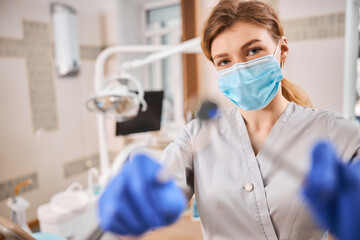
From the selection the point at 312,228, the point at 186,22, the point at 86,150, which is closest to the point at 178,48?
the point at 312,228

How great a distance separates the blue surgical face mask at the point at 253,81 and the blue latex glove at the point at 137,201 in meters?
0.42

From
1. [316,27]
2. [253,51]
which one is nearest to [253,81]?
[253,51]

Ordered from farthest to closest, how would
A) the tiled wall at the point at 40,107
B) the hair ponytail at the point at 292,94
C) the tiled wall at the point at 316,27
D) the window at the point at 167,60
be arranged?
1. the window at the point at 167,60
2. the tiled wall at the point at 40,107
3. the tiled wall at the point at 316,27
4. the hair ponytail at the point at 292,94

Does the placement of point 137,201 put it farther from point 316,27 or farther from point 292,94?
point 316,27

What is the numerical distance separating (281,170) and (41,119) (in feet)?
8.91

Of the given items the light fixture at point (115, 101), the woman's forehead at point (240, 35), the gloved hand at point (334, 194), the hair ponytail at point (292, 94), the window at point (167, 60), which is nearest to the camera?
the gloved hand at point (334, 194)

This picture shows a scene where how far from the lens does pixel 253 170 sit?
664 millimetres

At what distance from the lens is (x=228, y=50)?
62 centimetres

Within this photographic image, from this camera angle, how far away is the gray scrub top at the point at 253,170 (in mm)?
613

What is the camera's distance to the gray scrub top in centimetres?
61

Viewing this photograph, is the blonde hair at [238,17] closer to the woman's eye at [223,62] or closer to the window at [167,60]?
the woman's eye at [223,62]

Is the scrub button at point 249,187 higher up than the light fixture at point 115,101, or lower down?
lower down

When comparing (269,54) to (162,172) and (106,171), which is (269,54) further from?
(106,171)

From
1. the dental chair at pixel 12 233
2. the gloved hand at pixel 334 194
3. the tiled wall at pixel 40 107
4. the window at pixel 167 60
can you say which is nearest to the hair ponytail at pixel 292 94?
the gloved hand at pixel 334 194
